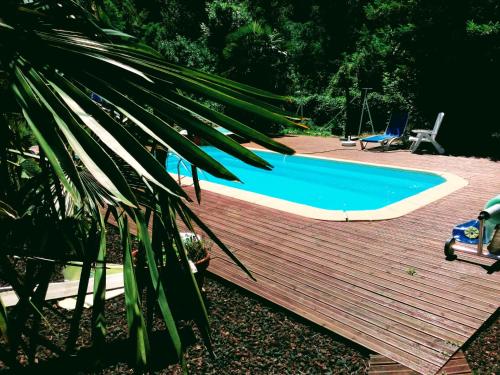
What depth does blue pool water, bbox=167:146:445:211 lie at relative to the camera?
8445mm

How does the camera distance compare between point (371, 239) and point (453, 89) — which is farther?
point (453, 89)

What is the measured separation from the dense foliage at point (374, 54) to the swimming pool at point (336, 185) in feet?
11.2

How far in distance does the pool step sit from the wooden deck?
40 millimetres

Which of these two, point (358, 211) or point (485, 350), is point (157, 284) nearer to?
point (485, 350)

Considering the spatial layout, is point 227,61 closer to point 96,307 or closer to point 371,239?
point 371,239

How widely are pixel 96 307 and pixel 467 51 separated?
12633mm

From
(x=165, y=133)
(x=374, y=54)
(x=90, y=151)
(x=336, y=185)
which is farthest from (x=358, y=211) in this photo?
(x=374, y=54)

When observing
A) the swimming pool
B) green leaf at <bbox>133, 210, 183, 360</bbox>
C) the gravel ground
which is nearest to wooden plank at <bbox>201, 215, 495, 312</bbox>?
the gravel ground

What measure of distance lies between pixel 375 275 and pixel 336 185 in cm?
607

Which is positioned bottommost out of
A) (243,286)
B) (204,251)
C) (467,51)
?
(243,286)

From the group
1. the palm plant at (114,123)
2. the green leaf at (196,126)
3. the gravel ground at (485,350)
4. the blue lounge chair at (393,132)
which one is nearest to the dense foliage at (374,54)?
the palm plant at (114,123)

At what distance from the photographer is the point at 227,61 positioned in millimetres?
16359

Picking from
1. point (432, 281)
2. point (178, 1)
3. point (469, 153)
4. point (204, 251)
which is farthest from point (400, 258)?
point (178, 1)

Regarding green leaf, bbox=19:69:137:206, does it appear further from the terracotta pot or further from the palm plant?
the terracotta pot
